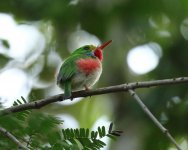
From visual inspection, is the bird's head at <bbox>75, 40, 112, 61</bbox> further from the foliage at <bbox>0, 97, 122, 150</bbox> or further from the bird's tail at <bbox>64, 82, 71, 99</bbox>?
the foliage at <bbox>0, 97, 122, 150</bbox>

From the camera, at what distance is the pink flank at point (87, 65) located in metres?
2.96

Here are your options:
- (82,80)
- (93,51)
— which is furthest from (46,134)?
(93,51)

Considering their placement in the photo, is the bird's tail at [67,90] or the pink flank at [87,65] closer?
the bird's tail at [67,90]

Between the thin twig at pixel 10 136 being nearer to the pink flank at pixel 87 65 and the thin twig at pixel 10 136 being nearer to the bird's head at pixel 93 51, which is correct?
the pink flank at pixel 87 65

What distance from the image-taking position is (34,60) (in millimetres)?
6293

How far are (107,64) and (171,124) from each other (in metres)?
1.06

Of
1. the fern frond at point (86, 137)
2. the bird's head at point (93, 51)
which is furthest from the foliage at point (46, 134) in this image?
the bird's head at point (93, 51)

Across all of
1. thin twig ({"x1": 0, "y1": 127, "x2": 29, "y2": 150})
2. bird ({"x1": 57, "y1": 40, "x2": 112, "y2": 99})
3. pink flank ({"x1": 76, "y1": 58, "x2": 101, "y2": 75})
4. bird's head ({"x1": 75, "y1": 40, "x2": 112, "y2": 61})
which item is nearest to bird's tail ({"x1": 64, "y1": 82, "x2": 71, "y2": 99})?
bird ({"x1": 57, "y1": 40, "x2": 112, "y2": 99})

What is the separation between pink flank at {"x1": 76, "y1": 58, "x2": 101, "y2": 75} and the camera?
2956 mm

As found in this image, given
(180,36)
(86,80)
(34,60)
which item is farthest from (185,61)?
(86,80)

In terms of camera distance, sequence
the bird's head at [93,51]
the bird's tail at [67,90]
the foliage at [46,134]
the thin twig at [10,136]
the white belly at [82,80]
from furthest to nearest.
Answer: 1. the bird's head at [93,51]
2. the white belly at [82,80]
3. the bird's tail at [67,90]
4. the thin twig at [10,136]
5. the foliage at [46,134]

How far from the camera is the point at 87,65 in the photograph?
2984 mm

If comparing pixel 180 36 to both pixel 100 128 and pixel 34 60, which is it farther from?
pixel 100 128

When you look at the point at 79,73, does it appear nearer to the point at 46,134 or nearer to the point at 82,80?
the point at 82,80
